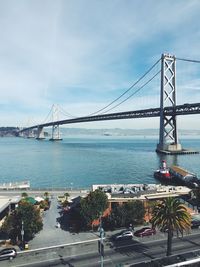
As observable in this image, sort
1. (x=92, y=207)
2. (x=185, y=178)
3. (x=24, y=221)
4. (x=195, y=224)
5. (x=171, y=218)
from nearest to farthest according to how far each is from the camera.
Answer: (x=171, y=218), (x=24, y=221), (x=195, y=224), (x=92, y=207), (x=185, y=178)

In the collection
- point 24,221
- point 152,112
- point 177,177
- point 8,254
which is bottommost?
point 8,254

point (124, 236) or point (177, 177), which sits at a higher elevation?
point (177, 177)

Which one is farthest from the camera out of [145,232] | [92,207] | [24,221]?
[92,207]

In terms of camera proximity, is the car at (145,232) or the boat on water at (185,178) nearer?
the car at (145,232)

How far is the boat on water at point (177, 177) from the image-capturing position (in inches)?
2618

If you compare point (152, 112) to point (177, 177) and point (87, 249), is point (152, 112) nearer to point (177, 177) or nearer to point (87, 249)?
point (177, 177)

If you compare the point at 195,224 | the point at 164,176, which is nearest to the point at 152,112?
the point at 164,176

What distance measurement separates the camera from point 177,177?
240 feet

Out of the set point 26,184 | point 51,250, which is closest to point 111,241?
point 51,250

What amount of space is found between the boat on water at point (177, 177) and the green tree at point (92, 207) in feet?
107

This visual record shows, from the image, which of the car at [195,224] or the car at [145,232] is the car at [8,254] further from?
the car at [195,224]

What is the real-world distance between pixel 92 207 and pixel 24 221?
7.24m

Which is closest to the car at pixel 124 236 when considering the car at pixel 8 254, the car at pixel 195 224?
the car at pixel 195 224

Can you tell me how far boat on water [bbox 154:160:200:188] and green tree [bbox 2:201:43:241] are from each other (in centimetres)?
3885
